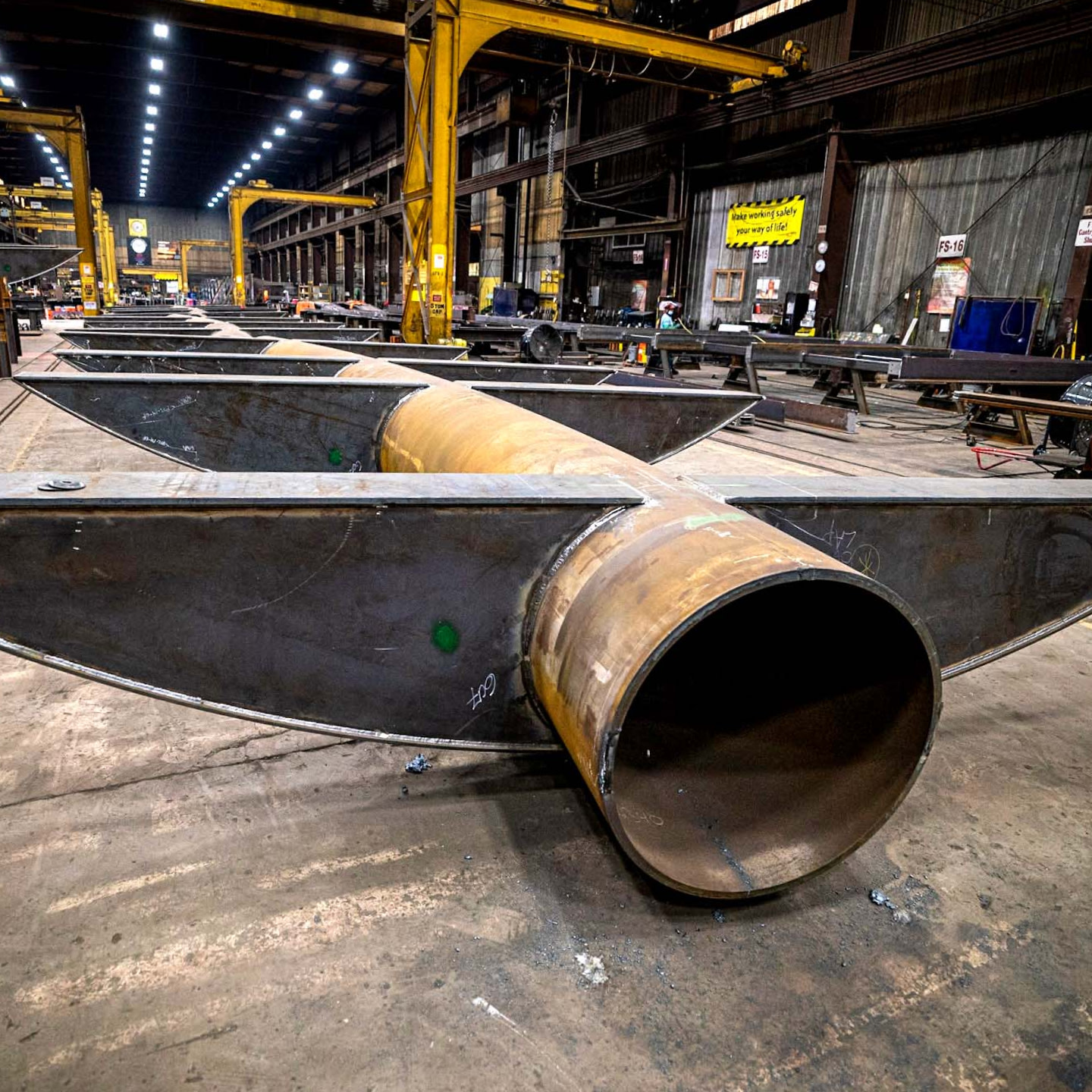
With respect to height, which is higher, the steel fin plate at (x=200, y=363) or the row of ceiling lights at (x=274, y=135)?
the row of ceiling lights at (x=274, y=135)

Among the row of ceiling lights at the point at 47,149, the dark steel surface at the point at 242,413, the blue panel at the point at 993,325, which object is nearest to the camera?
the dark steel surface at the point at 242,413

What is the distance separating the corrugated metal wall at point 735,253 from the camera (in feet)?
47.2

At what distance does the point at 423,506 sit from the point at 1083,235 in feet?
38.7

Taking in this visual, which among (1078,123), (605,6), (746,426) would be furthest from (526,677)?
(605,6)

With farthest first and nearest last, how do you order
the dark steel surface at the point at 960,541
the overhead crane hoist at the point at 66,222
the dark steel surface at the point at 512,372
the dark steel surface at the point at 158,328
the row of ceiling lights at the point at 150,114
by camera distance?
the overhead crane hoist at the point at 66,222, the row of ceiling lights at the point at 150,114, the dark steel surface at the point at 158,328, the dark steel surface at the point at 512,372, the dark steel surface at the point at 960,541

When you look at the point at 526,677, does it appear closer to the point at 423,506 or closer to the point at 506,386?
the point at 423,506

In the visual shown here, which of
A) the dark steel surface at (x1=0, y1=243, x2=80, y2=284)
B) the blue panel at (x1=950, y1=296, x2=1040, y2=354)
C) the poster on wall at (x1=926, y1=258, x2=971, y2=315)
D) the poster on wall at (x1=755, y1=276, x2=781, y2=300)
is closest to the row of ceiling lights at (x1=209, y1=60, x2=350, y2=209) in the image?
the poster on wall at (x1=755, y1=276, x2=781, y2=300)

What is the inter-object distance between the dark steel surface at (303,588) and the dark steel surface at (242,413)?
5.77ft

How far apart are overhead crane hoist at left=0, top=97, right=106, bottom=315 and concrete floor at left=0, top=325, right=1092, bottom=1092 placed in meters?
19.9

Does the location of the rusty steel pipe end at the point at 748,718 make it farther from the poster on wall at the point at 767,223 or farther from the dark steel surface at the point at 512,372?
the poster on wall at the point at 767,223

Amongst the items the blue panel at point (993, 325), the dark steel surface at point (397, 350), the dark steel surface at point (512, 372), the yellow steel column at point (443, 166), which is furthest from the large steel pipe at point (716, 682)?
the blue panel at point (993, 325)

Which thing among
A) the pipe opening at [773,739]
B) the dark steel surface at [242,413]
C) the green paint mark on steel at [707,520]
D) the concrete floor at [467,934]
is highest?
the green paint mark on steel at [707,520]

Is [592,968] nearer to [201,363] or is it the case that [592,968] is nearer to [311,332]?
[201,363]

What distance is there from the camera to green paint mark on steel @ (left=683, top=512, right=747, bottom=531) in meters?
1.50
